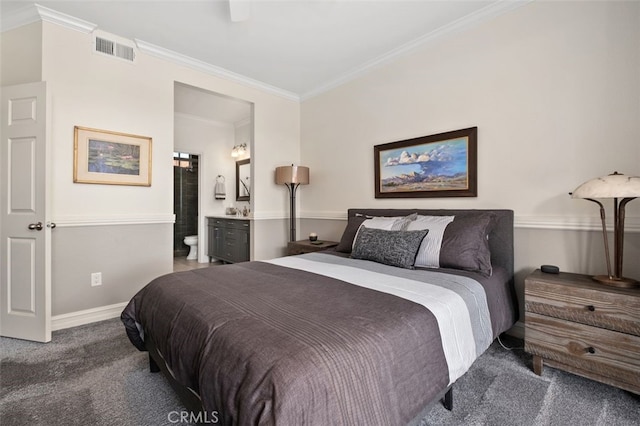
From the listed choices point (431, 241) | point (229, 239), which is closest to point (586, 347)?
point (431, 241)

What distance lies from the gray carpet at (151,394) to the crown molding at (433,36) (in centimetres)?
276

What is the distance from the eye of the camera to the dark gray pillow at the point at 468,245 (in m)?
2.04

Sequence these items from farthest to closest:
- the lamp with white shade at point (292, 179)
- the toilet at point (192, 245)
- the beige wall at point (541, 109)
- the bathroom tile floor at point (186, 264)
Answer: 1. the toilet at point (192, 245)
2. the bathroom tile floor at point (186, 264)
3. the lamp with white shade at point (292, 179)
4. the beige wall at point (541, 109)

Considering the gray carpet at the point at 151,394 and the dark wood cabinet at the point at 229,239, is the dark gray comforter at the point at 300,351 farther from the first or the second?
the dark wood cabinet at the point at 229,239

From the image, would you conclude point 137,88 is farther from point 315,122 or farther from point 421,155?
point 421,155

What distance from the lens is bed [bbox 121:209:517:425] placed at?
870 mm

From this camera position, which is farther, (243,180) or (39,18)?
(243,180)

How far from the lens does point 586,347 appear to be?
167 centimetres

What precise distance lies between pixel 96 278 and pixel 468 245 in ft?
11.0

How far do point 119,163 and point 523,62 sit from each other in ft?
12.4

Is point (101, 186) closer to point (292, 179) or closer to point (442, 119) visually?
point (292, 179)

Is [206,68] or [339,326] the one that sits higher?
[206,68]

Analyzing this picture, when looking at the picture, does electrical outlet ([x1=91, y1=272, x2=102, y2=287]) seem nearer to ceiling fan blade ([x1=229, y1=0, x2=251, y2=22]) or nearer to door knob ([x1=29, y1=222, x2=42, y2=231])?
door knob ([x1=29, y1=222, x2=42, y2=231])

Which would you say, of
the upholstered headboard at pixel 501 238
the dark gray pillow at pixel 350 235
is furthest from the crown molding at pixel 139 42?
the upholstered headboard at pixel 501 238
